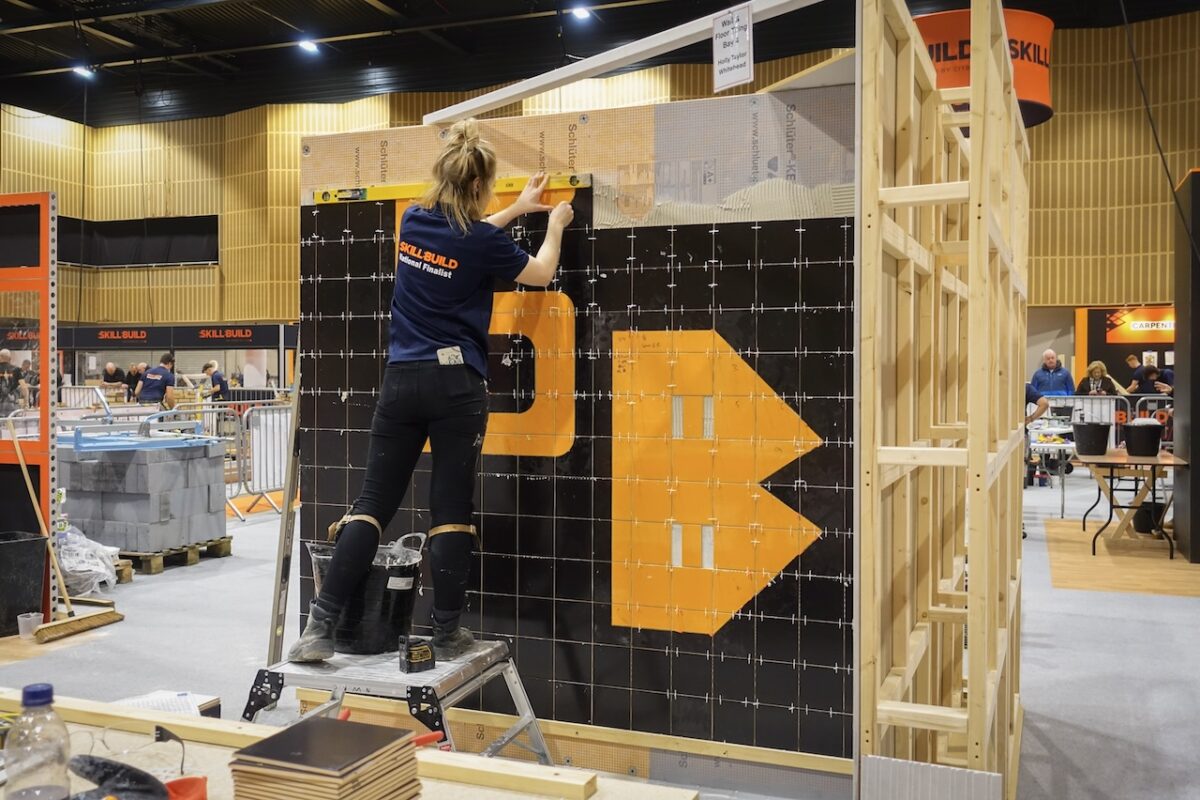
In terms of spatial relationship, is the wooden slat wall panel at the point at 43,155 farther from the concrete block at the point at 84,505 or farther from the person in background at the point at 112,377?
the concrete block at the point at 84,505

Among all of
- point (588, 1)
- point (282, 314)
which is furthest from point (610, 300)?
point (282, 314)

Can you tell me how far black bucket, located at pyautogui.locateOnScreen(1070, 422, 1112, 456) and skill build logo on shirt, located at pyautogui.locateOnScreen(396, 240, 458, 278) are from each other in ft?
25.1

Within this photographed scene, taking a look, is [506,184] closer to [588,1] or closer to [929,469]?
[929,469]

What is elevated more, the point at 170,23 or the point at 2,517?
the point at 170,23

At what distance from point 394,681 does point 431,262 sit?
4.48ft

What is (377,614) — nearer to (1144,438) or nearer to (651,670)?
(651,670)

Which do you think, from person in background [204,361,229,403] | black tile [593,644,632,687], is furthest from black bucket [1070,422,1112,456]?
person in background [204,361,229,403]

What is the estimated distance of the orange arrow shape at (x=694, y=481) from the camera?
3535 millimetres

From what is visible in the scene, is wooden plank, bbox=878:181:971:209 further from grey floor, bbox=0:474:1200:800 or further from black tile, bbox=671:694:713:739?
grey floor, bbox=0:474:1200:800

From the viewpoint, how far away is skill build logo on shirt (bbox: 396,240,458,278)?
3312 mm

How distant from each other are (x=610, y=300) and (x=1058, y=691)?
3117 millimetres

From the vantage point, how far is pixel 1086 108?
54.1 feet

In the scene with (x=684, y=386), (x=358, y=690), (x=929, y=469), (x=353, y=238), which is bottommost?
(x=358, y=690)

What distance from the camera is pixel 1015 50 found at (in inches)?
300
